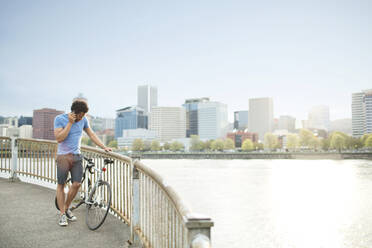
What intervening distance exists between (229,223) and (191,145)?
159m

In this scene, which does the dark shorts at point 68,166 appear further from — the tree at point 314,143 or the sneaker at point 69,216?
the tree at point 314,143

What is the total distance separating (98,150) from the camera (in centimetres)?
599

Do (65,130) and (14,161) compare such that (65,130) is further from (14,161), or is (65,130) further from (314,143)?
(314,143)

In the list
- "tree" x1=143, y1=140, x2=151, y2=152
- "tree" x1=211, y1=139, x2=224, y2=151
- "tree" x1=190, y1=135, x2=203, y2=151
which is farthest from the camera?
"tree" x1=143, y1=140, x2=151, y2=152

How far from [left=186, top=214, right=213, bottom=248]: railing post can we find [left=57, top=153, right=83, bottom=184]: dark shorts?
144 inches

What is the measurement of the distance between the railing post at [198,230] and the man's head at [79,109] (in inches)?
139

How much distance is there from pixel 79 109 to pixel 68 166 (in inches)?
38.0

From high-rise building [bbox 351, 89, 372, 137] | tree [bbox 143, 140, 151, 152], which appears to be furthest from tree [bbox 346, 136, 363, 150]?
tree [bbox 143, 140, 151, 152]

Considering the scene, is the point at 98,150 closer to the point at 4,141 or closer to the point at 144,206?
the point at 144,206

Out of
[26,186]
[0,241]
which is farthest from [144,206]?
[26,186]

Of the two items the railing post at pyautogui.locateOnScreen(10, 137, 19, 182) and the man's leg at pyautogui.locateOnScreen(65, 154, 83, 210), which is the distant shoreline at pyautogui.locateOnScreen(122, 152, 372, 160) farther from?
the man's leg at pyautogui.locateOnScreen(65, 154, 83, 210)

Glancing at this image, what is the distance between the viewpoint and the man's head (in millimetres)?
4965

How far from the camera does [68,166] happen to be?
16.8 feet

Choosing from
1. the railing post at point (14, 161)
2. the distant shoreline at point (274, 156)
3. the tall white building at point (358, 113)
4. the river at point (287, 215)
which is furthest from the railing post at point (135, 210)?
the tall white building at point (358, 113)
